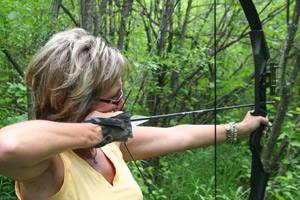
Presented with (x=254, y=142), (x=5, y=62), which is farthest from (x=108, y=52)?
(x=5, y=62)

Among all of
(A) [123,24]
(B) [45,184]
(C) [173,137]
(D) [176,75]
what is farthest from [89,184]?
(D) [176,75]

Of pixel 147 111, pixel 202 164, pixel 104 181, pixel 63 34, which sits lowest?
pixel 202 164

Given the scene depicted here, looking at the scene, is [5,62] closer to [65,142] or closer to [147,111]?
[147,111]

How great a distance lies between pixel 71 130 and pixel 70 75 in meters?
0.20

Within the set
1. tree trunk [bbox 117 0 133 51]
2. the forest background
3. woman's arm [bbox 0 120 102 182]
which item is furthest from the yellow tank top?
tree trunk [bbox 117 0 133 51]

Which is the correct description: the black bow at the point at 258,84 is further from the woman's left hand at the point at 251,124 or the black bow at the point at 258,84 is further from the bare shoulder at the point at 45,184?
the bare shoulder at the point at 45,184

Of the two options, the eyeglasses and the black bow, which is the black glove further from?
the black bow

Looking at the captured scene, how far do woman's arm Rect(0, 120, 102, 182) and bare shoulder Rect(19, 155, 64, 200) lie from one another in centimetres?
3

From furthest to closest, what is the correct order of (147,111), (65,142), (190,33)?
(190,33) → (147,111) → (65,142)

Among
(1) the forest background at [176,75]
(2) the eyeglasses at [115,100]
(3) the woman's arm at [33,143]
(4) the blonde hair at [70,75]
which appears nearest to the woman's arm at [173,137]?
(2) the eyeglasses at [115,100]

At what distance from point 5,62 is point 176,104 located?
6.70 feet

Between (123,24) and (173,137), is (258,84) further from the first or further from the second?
(123,24)

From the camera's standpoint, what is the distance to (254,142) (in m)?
1.45

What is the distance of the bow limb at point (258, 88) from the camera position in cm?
138
